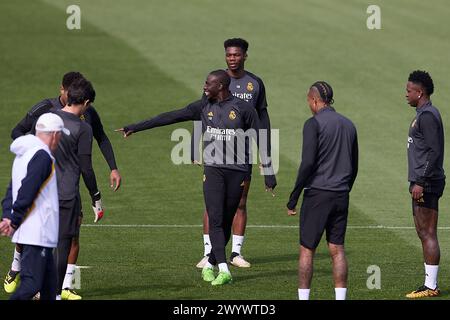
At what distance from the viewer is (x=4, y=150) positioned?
27.5 metres

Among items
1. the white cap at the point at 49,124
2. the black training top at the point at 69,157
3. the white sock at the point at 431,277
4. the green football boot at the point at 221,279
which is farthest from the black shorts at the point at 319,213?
the white cap at the point at 49,124

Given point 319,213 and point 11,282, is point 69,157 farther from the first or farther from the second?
point 319,213

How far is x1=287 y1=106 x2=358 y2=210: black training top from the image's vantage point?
13.5 metres

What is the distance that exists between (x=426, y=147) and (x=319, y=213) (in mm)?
2111

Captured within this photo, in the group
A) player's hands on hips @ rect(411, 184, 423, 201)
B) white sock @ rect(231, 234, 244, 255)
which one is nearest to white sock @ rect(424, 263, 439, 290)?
player's hands on hips @ rect(411, 184, 423, 201)

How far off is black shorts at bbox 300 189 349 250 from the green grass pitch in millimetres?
1498

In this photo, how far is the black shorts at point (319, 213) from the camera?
13719 millimetres

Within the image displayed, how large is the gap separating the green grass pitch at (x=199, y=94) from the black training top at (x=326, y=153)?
1.94 m

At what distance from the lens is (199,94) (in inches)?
1305

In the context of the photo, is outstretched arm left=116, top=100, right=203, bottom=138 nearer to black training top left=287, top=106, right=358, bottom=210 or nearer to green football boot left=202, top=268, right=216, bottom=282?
green football boot left=202, top=268, right=216, bottom=282
